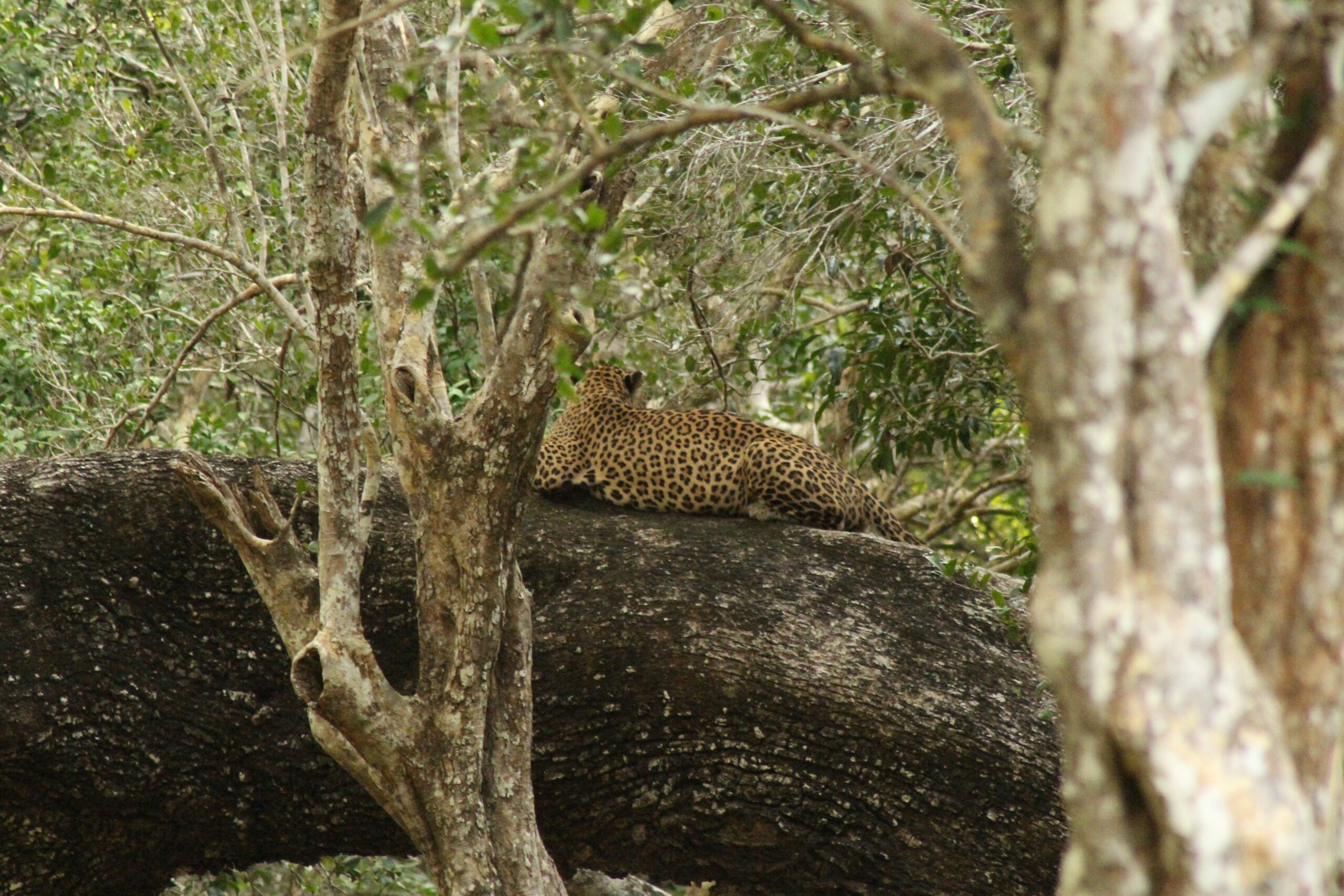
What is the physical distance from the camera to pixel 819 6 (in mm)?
5926

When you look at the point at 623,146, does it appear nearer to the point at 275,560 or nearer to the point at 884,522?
the point at 275,560

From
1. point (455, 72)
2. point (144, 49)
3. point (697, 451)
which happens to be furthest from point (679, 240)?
point (144, 49)

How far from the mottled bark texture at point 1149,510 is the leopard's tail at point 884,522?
4.83m

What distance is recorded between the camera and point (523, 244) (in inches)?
210

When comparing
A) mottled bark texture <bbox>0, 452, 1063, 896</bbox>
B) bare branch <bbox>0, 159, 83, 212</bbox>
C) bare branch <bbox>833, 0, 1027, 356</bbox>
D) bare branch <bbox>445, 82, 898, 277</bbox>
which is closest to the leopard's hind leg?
mottled bark texture <bbox>0, 452, 1063, 896</bbox>

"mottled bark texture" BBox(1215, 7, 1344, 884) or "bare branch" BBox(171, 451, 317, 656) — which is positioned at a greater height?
"mottled bark texture" BBox(1215, 7, 1344, 884)

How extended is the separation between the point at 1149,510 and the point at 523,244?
3598 millimetres

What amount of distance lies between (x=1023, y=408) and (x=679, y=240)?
85.8 inches

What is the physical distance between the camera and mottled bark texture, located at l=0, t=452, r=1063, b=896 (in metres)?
4.89

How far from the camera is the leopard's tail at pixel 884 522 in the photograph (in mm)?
7094

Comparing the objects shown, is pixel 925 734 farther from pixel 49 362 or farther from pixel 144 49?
pixel 144 49

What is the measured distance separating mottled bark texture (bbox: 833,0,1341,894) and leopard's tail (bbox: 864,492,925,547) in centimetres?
483

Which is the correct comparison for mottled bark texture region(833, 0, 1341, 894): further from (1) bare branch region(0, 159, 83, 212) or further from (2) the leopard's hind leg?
(1) bare branch region(0, 159, 83, 212)

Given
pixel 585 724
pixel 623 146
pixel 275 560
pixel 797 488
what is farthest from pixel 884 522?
pixel 623 146
